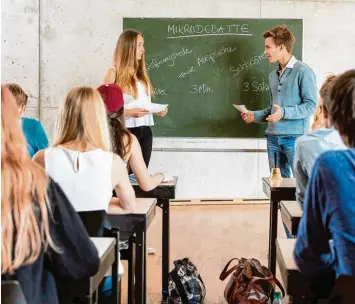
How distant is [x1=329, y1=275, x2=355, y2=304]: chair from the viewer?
1504 millimetres

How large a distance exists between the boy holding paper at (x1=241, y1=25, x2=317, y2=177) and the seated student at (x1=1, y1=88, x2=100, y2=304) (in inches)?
130

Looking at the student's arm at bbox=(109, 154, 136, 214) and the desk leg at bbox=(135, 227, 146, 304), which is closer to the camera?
the student's arm at bbox=(109, 154, 136, 214)

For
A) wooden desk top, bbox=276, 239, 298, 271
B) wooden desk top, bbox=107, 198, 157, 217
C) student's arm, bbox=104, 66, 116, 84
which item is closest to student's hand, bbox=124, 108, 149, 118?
student's arm, bbox=104, 66, 116, 84

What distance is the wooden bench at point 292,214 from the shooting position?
97.8 inches

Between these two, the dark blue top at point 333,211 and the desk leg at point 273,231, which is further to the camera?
the desk leg at point 273,231

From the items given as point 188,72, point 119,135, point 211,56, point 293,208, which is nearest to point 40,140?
point 119,135

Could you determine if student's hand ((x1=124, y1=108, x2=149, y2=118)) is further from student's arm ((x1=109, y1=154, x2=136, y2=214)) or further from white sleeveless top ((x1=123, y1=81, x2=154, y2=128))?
student's arm ((x1=109, y1=154, x2=136, y2=214))

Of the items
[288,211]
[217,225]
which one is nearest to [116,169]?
[288,211]

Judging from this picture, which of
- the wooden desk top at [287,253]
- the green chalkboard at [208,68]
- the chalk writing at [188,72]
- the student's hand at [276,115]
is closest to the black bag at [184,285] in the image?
the wooden desk top at [287,253]

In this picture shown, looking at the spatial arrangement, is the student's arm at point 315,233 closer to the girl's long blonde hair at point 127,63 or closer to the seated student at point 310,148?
the seated student at point 310,148

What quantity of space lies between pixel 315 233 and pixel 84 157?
103cm

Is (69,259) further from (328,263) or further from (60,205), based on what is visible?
(328,263)

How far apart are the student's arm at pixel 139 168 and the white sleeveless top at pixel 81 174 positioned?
0.61m

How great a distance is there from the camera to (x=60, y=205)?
4.98 ft
